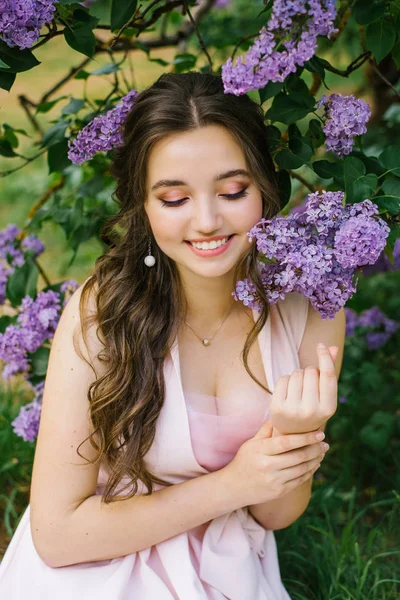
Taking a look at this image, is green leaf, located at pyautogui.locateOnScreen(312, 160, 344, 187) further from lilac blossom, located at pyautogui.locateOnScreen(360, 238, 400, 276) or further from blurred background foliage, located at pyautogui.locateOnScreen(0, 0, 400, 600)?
lilac blossom, located at pyautogui.locateOnScreen(360, 238, 400, 276)

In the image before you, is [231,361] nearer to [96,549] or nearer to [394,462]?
[96,549]

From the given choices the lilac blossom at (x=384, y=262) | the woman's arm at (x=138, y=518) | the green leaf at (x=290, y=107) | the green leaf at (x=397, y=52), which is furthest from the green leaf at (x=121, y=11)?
the lilac blossom at (x=384, y=262)

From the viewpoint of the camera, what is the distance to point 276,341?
1.90 metres

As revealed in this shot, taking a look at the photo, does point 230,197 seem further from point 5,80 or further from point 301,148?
point 5,80

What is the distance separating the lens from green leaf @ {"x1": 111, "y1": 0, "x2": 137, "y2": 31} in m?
1.69

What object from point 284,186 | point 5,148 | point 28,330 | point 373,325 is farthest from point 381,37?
point 373,325

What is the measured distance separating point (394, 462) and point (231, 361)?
127cm

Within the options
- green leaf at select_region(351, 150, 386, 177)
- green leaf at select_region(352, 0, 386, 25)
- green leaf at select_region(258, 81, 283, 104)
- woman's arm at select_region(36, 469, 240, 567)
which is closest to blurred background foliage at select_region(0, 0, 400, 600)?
green leaf at select_region(352, 0, 386, 25)

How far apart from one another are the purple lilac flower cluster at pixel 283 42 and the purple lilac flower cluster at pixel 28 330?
0.95 metres

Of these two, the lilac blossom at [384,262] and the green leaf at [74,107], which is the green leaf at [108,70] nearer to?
the green leaf at [74,107]

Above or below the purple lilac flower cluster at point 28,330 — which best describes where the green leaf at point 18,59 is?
above

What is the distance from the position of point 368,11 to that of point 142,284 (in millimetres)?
800

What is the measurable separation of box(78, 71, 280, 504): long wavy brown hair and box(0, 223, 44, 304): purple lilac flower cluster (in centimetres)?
48

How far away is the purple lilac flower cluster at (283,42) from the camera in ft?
4.59
